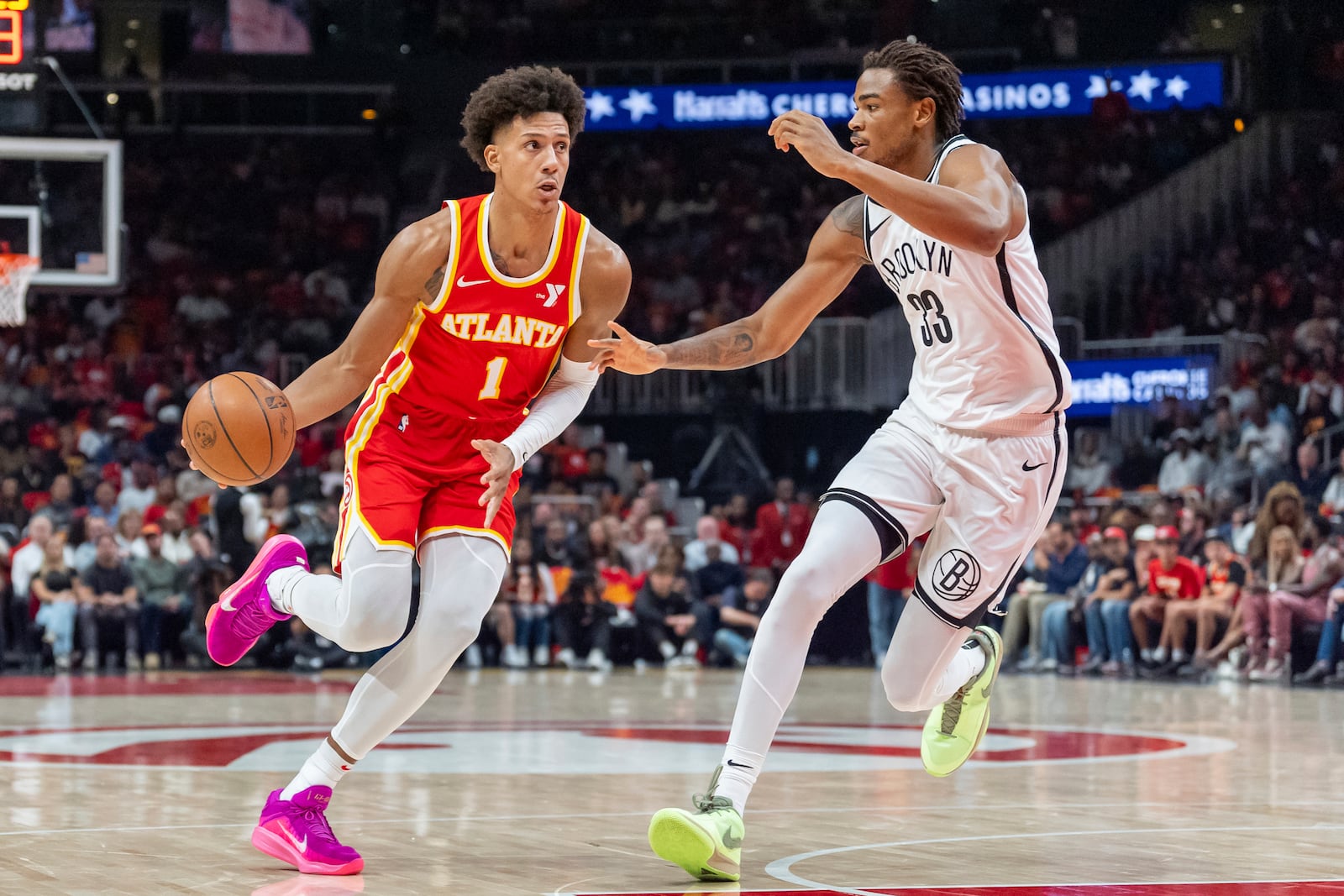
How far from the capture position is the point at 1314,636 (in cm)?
1307

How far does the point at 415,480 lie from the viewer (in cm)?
512

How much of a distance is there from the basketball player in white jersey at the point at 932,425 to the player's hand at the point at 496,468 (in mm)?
414

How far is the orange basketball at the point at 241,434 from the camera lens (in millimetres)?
5086

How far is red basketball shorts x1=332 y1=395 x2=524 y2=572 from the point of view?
5059mm

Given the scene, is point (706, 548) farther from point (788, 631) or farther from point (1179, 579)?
point (788, 631)

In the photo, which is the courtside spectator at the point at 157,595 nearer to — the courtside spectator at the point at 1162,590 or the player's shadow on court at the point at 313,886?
the courtside spectator at the point at 1162,590

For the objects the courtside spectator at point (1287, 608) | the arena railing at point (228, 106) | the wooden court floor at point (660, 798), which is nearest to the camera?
the wooden court floor at point (660, 798)

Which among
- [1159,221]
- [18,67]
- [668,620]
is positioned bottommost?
[668,620]

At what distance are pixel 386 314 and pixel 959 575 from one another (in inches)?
71.7

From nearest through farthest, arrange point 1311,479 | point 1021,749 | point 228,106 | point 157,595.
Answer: point 1021,749 < point 1311,479 < point 157,595 < point 228,106

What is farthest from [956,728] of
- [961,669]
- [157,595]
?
[157,595]

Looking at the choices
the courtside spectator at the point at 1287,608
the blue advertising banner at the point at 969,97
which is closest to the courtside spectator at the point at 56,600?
the courtside spectator at the point at 1287,608

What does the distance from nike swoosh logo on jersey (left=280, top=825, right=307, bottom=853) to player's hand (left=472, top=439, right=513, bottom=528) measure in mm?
1052

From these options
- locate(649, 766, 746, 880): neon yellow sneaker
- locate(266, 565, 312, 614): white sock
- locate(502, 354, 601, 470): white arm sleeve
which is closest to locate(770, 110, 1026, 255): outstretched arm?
locate(502, 354, 601, 470): white arm sleeve
